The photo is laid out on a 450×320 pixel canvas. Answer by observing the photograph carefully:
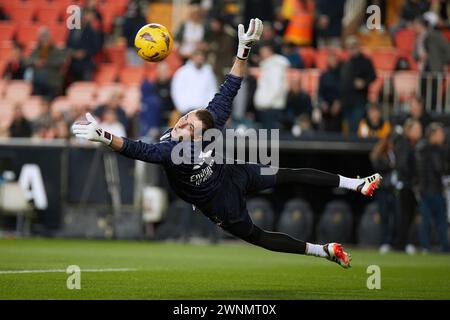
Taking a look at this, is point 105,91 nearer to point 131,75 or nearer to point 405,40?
point 131,75

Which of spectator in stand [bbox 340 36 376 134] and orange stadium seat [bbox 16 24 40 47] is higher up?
orange stadium seat [bbox 16 24 40 47]

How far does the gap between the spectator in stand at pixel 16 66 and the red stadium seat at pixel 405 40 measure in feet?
30.4

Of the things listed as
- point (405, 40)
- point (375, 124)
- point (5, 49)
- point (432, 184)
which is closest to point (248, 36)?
point (432, 184)

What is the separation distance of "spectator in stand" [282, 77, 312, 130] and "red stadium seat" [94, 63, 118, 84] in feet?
20.4

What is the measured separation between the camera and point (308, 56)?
2392 cm

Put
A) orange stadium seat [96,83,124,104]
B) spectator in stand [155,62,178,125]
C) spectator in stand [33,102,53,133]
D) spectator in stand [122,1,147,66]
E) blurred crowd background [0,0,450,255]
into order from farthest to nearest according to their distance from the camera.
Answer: spectator in stand [122,1,147,66] → orange stadium seat [96,83,124,104] → spectator in stand [33,102,53,133] → spectator in stand [155,62,178,125] → blurred crowd background [0,0,450,255]

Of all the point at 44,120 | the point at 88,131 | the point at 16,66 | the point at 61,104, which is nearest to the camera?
the point at 88,131

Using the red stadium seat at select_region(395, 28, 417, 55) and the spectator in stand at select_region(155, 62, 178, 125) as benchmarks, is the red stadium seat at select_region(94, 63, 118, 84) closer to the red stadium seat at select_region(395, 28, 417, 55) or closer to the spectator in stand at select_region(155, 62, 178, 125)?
the spectator in stand at select_region(155, 62, 178, 125)

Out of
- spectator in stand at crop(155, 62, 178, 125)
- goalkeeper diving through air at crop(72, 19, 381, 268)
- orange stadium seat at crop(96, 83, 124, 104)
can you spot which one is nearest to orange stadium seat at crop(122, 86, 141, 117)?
orange stadium seat at crop(96, 83, 124, 104)

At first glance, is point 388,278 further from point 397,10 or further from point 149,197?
point 397,10

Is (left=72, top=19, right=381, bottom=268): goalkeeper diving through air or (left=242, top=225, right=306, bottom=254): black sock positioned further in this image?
(left=242, top=225, right=306, bottom=254): black sock

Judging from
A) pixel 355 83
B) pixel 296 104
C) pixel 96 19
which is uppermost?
pixel 96 19

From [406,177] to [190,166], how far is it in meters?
9.95

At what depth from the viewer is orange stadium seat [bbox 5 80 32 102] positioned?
85.3 ft
